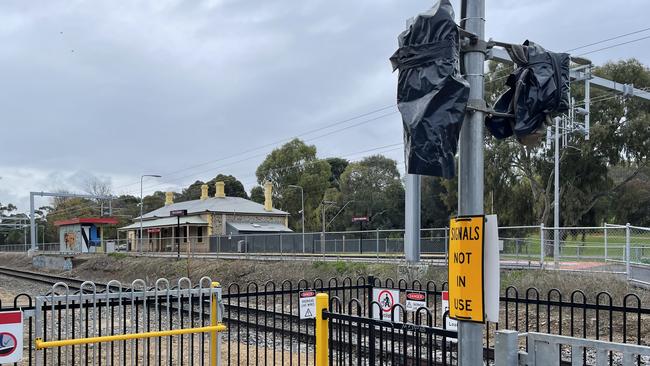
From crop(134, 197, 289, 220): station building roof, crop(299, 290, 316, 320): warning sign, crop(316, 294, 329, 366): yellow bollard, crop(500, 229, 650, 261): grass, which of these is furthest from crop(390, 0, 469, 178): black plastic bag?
crop(134, 197, 289, 220): station building roof

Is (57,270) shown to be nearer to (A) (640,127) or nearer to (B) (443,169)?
(A) (640,127)

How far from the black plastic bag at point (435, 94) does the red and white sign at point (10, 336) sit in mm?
3837

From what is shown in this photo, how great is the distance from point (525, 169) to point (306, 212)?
42.3 meters

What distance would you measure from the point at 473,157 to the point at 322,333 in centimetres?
276

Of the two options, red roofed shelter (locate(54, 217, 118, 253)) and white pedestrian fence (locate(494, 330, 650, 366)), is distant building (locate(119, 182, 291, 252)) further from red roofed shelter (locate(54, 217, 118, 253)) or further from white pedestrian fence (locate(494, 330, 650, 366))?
white pedestrian fence (locate(494, 330, 650, 366))

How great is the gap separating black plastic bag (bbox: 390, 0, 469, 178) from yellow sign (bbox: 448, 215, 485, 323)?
1.16ft

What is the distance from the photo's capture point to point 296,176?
85.6m

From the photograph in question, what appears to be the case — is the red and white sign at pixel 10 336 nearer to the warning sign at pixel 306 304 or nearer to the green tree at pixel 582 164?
the warning sign at pixel 306 304

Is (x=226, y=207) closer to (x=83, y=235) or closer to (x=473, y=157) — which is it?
(x=83, y=235)

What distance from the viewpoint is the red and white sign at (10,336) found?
205 inches

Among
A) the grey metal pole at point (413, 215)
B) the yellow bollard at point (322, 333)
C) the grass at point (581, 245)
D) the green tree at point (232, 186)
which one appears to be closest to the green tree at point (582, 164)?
the grass at point (581, 245)

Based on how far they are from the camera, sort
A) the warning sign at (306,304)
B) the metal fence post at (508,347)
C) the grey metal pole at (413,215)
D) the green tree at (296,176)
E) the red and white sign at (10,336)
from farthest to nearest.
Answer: the green tree at (296,176), the grey metal pole at (413,215), the warning sign at (306,304), the red and white sign at (10,336), the metal fence post at (508,347)

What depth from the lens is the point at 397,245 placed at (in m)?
27.9

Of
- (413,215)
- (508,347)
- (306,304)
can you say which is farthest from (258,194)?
(508,347)
